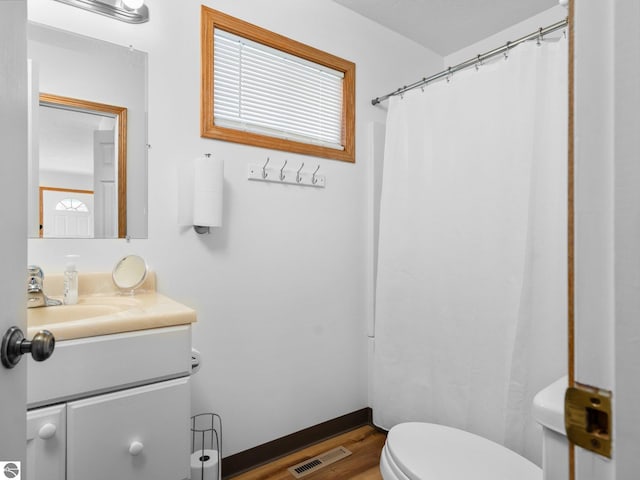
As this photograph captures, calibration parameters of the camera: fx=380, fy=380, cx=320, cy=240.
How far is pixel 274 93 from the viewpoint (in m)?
1.97

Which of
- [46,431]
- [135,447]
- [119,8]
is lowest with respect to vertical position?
[135,447]

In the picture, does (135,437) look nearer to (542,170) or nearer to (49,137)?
(49,137)

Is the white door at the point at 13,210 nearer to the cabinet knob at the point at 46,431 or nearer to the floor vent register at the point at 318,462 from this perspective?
the cabinet knob at the point at 46,431

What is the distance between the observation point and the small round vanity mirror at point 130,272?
1490 millimetres

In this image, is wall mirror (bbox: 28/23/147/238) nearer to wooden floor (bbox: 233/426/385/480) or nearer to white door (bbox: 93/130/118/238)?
white door (bbox: 93/130/118/238)

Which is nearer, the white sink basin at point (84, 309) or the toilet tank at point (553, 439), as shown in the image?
the toilet tank at point (553, 439)

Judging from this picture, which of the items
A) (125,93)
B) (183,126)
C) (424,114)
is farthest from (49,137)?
(424,114)

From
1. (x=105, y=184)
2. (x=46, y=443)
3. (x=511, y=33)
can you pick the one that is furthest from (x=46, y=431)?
(x=511, y=33)

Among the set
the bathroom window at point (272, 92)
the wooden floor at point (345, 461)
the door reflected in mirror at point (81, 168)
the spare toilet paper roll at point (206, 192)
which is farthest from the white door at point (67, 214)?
the wooden floor at point (345, 461)

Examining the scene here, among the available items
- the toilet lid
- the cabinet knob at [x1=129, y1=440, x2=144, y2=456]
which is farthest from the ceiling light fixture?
the toilet lid

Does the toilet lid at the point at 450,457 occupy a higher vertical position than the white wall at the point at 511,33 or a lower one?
lower

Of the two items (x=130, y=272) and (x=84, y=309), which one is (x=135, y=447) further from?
(x=130, y=272)

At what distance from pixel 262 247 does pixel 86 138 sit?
0.86 meters

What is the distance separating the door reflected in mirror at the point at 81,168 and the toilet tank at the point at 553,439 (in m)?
1.52
